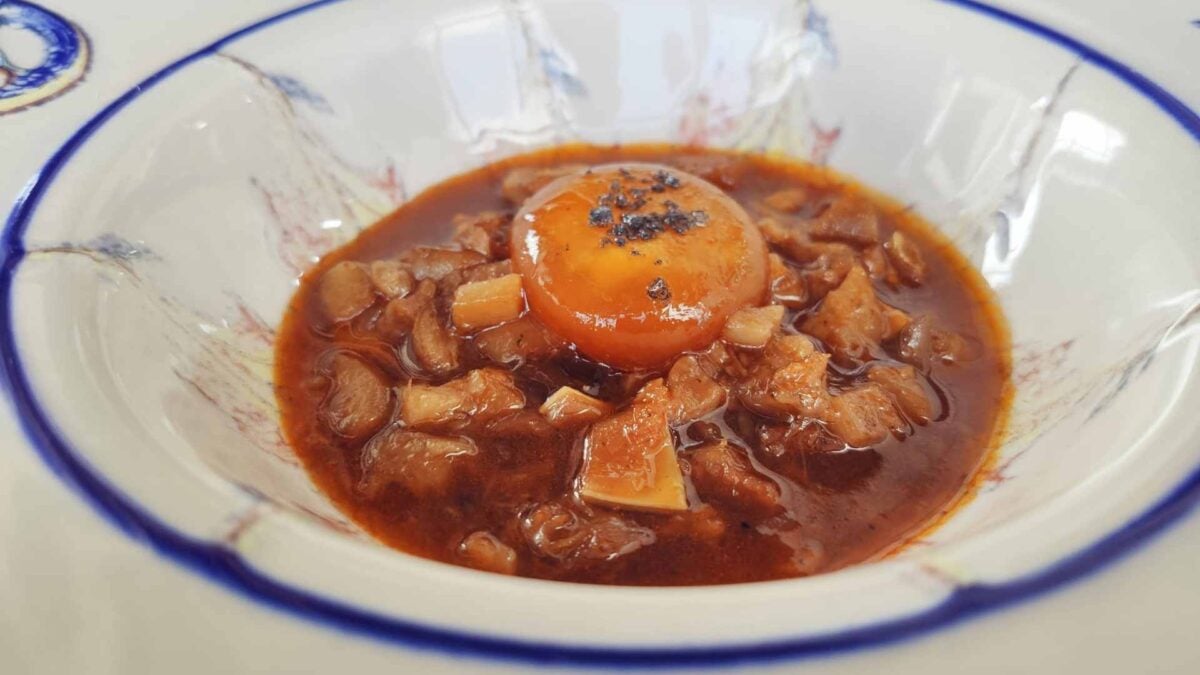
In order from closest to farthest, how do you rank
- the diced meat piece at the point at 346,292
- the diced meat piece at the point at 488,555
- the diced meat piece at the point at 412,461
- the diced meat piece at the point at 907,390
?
the diced meat piece at the point at 488,555
the diced meat piece at the point at 412,461
the diced meat piece at the point at 907,390
the diced meat piece at the point at 346,292

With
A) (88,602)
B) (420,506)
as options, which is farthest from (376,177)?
(88,602)

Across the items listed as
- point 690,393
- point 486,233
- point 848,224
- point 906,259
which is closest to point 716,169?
point 848,224

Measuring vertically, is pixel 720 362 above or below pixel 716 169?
below

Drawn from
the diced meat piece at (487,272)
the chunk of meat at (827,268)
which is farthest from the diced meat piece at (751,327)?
the diced meat piece at (487,272)

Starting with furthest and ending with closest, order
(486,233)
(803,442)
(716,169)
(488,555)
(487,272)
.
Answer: (716,169), (486,233), (487,272), (803,442), (488,555)

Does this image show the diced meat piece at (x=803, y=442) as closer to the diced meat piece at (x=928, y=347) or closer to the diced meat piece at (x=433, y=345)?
the diced meat piece at (x=928, y=347)

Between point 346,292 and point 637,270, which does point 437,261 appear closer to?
point 346,292

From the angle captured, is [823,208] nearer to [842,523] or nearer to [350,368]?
[842,523]
